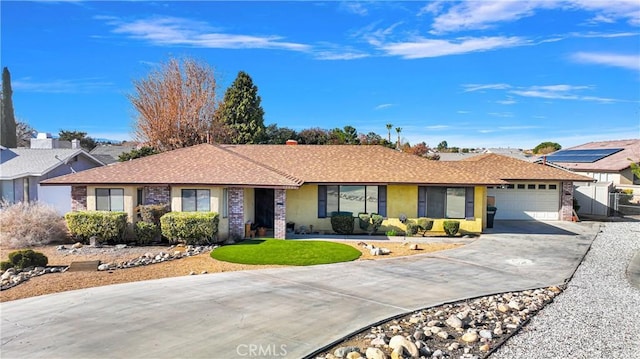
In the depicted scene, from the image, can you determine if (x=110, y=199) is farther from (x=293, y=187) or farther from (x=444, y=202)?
(x=444, y=202)

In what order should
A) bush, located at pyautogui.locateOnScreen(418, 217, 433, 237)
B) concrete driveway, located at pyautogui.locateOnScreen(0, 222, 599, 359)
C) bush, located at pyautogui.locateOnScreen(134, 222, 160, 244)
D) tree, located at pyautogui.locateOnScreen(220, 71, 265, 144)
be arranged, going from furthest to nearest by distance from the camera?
tree, located at pyautogui.locateOnScreen(220, 71, 265, 144) < bush, located at pyautogui.locateOnScreen(418, 217, 433, 237) < bush, located at pyautogui.locateOnScreen(134, 222, 160, 244) < concrete driveway, located at pyautogui.locateOnScreen(0, 222, 599, 359)

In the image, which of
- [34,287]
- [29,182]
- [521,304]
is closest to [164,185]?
[34,287]

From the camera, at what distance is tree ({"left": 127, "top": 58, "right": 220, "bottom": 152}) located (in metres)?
42.4

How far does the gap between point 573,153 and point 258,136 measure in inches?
1248

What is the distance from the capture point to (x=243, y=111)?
48.0 m

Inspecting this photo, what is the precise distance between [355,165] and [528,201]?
10732mm

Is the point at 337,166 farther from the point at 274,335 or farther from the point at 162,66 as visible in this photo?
the point at 162,66

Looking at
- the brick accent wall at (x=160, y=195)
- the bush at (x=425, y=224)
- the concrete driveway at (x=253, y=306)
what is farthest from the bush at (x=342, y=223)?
the brick accent wall at (x=160, y=195)

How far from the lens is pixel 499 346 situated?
8.54 meters

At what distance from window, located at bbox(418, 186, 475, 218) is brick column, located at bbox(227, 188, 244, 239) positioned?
27.7 ft

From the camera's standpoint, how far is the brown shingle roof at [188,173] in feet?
63.6
